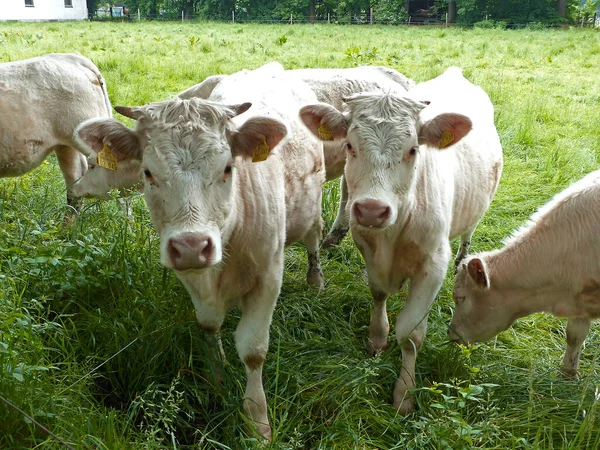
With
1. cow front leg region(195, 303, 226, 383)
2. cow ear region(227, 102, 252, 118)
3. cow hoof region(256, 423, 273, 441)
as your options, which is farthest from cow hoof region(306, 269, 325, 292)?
cow ear region(227, 102, 252, 118)

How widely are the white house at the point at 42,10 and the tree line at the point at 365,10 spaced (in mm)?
2433

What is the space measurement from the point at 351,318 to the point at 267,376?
0.91 meters

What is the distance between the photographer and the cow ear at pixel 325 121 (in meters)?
3.28

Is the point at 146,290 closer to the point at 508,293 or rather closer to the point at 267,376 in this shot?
the point at 267,376

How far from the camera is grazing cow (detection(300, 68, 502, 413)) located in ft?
9.78

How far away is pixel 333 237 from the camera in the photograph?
16.4ft

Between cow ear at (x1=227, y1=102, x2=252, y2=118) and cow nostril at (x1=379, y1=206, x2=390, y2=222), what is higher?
cow ear at (x1=227, y1=102, x2=252, y2=118)

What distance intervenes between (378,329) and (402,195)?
42.3 inches

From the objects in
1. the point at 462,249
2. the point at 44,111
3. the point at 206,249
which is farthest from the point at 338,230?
the point at 44,111

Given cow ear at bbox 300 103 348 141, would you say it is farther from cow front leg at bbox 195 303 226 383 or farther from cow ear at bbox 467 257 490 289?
cow front leg at bbox 195 303 226 383

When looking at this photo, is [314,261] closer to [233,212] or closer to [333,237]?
[333,237]

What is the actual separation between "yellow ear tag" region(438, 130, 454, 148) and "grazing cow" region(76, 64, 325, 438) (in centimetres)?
85

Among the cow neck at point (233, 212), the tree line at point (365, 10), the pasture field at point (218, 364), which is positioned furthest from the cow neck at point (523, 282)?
the tree line at point (365, 10)

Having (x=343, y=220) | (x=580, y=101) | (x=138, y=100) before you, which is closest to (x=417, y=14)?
(x=580, y=101)
